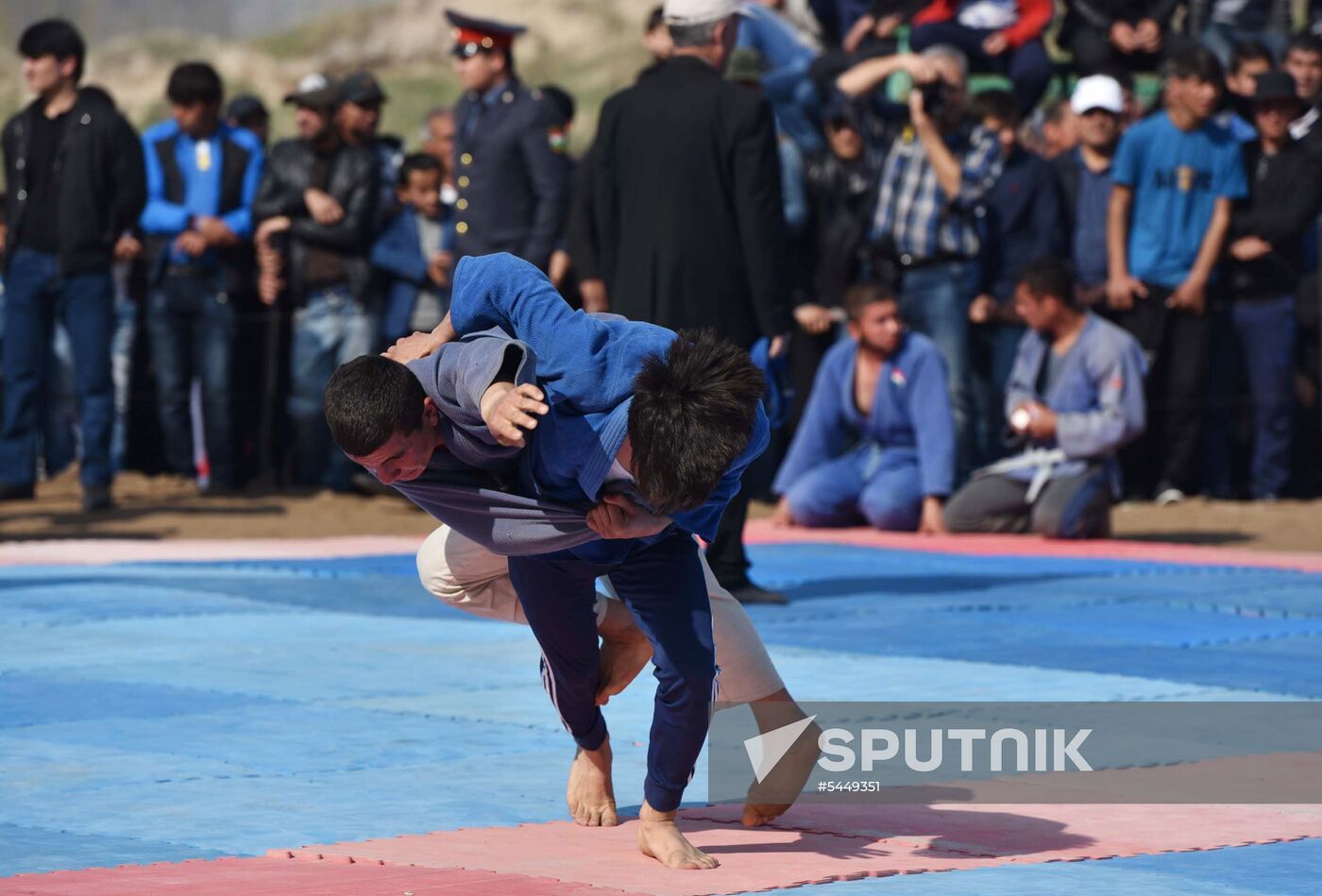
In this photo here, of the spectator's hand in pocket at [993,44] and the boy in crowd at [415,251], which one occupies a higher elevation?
the spectator's hand in pocket at [993,44]

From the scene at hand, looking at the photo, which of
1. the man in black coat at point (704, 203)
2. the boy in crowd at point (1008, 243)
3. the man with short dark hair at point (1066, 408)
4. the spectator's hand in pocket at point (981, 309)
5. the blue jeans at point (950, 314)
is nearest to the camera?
the man in black coat at point (704, 203)

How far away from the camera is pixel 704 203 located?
7059mm

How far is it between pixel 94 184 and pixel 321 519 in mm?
2037

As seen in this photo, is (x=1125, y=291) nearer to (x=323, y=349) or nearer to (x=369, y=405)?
(x=323, y=349)

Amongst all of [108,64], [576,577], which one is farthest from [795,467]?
[108,64]

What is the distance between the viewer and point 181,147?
38.1 ft

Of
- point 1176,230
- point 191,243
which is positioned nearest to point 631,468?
point 1176,230

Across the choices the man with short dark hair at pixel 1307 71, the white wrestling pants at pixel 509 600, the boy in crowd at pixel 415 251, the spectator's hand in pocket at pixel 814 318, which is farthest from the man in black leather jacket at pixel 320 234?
the white wrestling pants at pixel 509 600

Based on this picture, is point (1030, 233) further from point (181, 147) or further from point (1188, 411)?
point (181, 147)

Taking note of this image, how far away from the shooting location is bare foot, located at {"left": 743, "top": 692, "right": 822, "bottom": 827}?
13.3 feet

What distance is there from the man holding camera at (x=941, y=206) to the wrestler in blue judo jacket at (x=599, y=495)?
688 cm

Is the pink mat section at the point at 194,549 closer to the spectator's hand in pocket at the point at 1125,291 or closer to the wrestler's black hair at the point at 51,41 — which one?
the wrestler's black hair at the point at 51,41

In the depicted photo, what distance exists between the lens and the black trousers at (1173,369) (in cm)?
1080

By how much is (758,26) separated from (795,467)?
3007 millimetres
